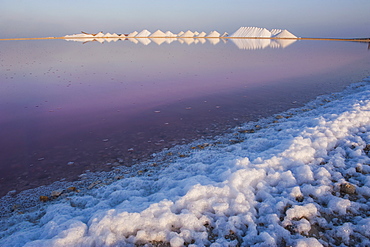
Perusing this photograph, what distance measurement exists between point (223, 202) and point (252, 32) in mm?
189979

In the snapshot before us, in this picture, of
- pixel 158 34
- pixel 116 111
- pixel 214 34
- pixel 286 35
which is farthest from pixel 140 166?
pixel 214 34

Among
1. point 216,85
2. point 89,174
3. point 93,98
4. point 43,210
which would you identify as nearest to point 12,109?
point 93,98

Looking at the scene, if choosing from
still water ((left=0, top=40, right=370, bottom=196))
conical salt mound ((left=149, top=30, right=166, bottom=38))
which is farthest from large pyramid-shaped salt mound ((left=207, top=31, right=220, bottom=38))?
still water ((left=0, top=40, right=370, bottom=196))

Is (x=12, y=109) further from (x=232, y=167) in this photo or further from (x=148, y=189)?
(x=232, y=167)

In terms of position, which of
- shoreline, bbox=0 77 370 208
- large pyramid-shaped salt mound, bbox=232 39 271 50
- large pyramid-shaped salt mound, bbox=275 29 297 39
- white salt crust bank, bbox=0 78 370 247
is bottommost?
shoreline, bbox=0 77 370 208

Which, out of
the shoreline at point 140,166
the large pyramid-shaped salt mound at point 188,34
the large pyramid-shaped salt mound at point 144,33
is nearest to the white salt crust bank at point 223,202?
the shoreline at point 140,166

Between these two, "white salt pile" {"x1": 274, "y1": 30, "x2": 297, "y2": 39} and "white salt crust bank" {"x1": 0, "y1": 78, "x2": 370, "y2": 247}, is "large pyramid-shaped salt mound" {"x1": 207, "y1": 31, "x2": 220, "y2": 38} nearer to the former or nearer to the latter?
"white salt pile" {"x1": 274, "y1": 30, "x2": 297, "y2": 39}

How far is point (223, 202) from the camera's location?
4492mm

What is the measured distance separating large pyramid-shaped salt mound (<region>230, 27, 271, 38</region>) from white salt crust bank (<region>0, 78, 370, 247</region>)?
180m

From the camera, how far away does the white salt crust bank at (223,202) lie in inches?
147

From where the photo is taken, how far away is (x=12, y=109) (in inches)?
476

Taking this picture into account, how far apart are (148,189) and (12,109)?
1071 centimetres

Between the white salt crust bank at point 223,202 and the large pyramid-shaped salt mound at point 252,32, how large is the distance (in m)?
180

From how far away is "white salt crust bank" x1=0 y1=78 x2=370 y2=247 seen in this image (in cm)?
373
